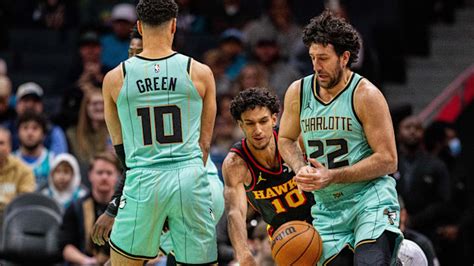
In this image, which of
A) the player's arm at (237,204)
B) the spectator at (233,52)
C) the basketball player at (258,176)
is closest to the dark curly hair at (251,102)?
the basketball player at (258,176)

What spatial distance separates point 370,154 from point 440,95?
791 cm

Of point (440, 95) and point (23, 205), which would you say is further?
point (440, 95)

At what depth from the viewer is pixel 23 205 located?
40.5 ft

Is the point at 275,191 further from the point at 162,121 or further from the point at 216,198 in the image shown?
the point at 162,121

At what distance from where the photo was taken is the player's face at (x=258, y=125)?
8734mm

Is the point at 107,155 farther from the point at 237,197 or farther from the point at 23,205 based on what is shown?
the point at 237,197

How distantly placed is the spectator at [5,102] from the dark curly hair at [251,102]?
19.8 ft

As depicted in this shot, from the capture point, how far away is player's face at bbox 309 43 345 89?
817 cm

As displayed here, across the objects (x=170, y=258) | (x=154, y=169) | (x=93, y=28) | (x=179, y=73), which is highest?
(x=93, y=28)

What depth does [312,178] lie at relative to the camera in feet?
25.8

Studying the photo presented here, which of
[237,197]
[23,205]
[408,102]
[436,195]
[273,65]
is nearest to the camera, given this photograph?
[237,197]

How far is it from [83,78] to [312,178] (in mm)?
7251

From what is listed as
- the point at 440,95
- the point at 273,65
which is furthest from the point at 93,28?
the point at 440,95

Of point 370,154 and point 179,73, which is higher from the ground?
point 179,73
